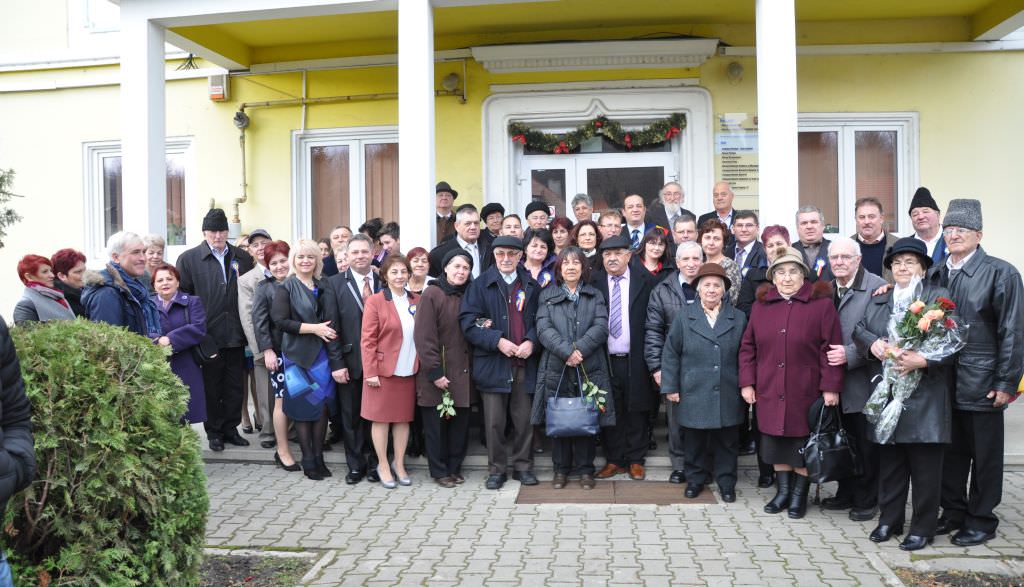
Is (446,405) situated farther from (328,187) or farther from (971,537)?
(328,187)

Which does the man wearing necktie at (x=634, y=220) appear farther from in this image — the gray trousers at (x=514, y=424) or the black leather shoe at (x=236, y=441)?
the black leather shoe at (x=236, y=441)

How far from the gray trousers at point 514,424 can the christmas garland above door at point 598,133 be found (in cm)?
420

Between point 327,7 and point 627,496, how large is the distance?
5193mm

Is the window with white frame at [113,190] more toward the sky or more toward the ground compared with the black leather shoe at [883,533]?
more toward the sky

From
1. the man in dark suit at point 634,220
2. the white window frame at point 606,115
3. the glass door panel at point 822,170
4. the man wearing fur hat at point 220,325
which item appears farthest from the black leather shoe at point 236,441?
the glass door panel at point 822,170

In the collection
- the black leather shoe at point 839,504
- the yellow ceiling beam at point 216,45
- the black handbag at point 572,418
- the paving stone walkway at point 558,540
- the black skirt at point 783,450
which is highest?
the yellow ceiling beam at point 216,45

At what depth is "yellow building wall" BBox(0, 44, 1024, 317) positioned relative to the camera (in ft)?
32.1

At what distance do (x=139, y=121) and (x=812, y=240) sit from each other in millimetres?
6295

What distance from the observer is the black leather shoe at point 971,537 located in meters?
5.08

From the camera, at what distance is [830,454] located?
5.46 m

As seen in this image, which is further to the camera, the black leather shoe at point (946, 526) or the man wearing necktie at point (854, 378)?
the man wearing necktie at point (854, 378)

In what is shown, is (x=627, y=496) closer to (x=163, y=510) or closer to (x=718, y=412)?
(x=718, y=412)

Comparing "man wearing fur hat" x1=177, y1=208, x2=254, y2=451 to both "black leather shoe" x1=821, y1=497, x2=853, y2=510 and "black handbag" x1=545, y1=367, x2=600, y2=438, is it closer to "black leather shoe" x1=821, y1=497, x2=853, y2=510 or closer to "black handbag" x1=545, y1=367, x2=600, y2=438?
"black handbag" x1=545, y1=367, x2=600, y2=438

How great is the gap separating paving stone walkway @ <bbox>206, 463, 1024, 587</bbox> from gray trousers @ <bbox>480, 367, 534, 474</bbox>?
0.90 feet
